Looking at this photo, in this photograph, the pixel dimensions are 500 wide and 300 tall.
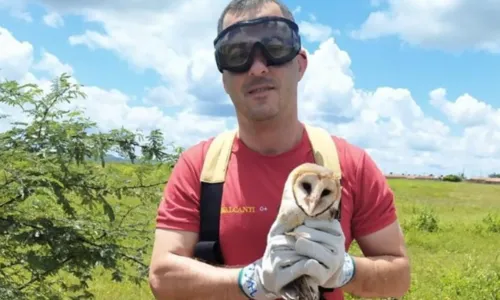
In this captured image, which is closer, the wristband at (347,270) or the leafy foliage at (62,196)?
the wristband at (347,270)

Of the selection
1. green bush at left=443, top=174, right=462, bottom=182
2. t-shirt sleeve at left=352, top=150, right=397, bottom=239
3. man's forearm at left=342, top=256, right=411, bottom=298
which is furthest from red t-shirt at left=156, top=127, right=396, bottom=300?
green bush at left=443, top=174, right=462, bottom=182

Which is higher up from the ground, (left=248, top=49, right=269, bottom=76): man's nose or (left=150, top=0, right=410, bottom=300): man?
(left=248, top=49, right=269, bottom=76): man's nose

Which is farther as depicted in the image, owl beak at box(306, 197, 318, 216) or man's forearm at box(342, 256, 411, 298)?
man's forearm at box(342, 256, 411, 298)

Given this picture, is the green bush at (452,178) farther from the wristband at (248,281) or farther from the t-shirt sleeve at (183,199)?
the wristband at (248,281)

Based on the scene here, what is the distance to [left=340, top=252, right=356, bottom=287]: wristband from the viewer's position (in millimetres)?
2494

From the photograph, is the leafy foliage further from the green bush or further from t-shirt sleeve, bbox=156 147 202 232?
the green bush

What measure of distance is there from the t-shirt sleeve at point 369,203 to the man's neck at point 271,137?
31 centimetres

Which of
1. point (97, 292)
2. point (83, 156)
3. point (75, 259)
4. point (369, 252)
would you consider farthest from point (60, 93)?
point (97, 292)

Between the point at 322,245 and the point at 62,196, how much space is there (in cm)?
354

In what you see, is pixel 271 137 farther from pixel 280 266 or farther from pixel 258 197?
pixel 280 266

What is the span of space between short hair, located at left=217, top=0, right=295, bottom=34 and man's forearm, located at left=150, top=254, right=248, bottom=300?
106 centimetres

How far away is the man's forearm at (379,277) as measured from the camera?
2.62 m

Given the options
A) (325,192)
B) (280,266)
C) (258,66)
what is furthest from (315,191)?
(258,66)

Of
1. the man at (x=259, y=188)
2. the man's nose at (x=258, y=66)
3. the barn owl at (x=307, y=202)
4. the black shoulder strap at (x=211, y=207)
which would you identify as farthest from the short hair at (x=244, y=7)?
the barn owl at (x=307, y=202)
